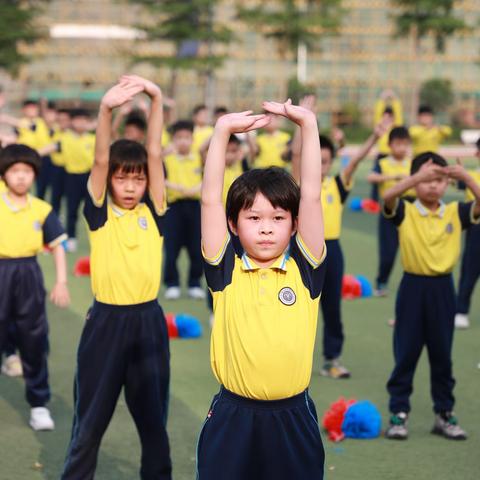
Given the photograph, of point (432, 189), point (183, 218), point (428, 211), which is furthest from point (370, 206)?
point (432, 189)

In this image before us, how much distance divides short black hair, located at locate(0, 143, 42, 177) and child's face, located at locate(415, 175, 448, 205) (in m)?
2.32

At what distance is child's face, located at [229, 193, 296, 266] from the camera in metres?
3.32

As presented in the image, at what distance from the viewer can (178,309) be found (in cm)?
936

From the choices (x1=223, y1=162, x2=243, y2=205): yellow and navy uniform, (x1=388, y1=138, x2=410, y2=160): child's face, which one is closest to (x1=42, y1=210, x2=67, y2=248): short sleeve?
(x1=223, y1=162, x2=243, y2=205): yellow and navy uniform

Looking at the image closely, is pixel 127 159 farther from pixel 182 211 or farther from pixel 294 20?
pixel 294 20

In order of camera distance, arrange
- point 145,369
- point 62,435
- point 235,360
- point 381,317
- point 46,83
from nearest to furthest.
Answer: point 235,360 → point 145,369 → point 62,435 → point 381,317 → point 46,83

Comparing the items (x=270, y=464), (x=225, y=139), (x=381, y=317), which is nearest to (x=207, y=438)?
(x=270, y=464)

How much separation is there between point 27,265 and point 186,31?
104 feet

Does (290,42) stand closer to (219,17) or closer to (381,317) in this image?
(219,17)

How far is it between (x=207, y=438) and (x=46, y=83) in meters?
48.9

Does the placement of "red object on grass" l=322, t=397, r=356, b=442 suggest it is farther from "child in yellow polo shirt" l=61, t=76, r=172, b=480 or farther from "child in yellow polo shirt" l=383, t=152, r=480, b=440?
"child in yellow polo shirt" l=61, t=76, r=172, b=480

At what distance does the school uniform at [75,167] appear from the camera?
12859mm

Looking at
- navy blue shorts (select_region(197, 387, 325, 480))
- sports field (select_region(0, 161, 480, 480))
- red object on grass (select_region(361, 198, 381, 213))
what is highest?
red object on grass (select_region(361, 198, 381, 213))

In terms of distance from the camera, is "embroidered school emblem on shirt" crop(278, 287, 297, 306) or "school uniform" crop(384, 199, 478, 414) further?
"school uniform" crop(384, 199, 478, 414)
